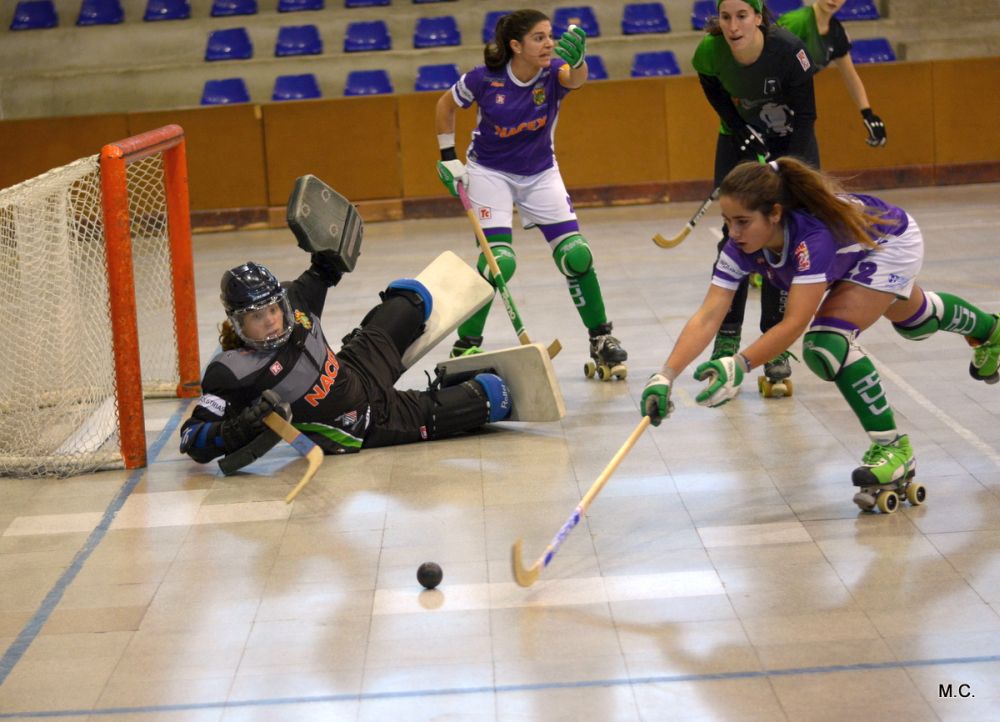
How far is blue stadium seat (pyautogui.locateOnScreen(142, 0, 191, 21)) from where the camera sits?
1391 cm

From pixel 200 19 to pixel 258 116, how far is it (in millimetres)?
2881

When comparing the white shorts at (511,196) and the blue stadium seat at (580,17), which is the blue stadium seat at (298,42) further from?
the white shorts at (511,196)

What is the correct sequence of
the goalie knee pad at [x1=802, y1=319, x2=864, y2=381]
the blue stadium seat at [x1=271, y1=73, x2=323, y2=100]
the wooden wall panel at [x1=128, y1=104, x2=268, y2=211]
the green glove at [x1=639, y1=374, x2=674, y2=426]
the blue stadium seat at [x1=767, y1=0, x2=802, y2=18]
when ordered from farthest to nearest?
the blue stadium seat at [x1=767, y1=0, x2=802, y2=18] < the blue stadium seat at [x1=271, y1=73, x2=323, y2=100] < the wooden wall panel at [x1=128, y1=104, x2=268, y2=211] < the goalie knee pad at [x1=802, y1=319, x2=864, y2=381] < the green glove at [x1=639, y1=374, x2=674, y2=426]

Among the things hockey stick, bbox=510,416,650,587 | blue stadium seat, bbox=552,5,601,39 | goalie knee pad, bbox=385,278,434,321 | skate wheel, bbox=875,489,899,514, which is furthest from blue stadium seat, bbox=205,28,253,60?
skate wheel, bbox=875,489,899,514

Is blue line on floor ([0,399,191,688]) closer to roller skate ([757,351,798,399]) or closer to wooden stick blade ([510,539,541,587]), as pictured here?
wooden stick blade ([510,539,541,587])

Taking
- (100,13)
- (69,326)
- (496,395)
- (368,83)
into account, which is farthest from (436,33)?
(496,395)

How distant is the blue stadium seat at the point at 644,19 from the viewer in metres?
13.9

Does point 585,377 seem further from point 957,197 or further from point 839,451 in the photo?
point 957,197

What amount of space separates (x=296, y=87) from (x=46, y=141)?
2.55 metres

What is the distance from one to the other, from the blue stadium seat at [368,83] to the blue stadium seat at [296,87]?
0.33 m

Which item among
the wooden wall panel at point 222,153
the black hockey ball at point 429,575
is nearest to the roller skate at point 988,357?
the black hockey ball at point 429,575

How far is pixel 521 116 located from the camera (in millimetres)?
6055

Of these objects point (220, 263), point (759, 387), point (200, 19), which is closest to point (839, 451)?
point (759, 387)

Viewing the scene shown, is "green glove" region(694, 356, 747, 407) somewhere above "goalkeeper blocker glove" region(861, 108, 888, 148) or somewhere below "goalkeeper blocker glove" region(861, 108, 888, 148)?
below
